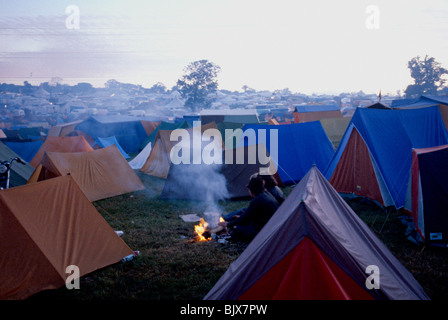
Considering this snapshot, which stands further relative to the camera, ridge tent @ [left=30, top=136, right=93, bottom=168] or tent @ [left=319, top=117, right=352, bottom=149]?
tent @ [left=319, top=117, right=352, bottom=149]

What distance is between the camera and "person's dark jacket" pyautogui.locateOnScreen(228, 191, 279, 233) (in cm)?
538

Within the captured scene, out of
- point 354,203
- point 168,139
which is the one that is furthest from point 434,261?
point 168,139

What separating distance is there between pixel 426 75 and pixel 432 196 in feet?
195

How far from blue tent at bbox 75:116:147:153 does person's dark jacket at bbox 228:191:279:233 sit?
20.2 meters

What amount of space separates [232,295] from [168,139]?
11627 millimetres

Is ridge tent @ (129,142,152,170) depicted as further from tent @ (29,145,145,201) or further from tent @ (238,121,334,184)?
tent @ (238,121,334,184)

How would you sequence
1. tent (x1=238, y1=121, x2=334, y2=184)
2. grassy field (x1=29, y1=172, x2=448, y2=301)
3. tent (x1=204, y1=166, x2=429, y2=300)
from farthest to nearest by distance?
tent (x1=238, y1=121, x2=334, y2=184) → grassy field (x1=29, y1=172, x2=448, y2=301) → tent (x1=204, y1=166, x2=429, y2=300)

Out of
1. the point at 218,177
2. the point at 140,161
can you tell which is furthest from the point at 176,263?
the point at 140,161

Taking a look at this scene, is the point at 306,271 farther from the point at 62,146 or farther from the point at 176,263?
the point at 62,146

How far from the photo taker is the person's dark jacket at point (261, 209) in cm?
538

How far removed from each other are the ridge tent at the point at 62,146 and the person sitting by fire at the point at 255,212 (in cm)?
1182

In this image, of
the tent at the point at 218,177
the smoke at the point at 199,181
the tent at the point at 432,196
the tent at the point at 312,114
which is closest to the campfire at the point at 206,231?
the smoke at the point at 199,181

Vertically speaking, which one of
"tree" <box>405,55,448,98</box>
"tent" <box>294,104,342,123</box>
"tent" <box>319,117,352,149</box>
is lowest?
"tent" <box>319,117,352,149</box>

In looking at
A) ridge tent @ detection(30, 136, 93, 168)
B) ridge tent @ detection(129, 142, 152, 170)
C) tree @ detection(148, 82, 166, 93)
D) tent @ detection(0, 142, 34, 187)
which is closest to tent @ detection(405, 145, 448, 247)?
tent @ detection(0, 142, 34, 187)
